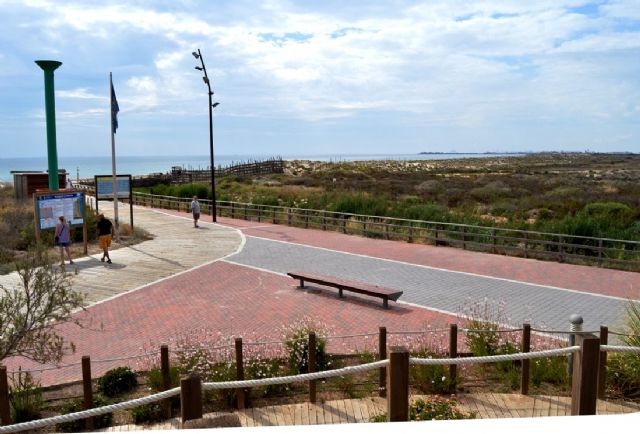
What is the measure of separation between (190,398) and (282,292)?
974cm

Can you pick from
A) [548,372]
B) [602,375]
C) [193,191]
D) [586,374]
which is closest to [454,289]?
[548,372]

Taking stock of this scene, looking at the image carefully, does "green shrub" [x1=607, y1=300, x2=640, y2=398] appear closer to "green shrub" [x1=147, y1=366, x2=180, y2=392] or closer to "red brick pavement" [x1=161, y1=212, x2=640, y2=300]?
"green shrub" [x1=147, y1=366, x2=180, y2=392]

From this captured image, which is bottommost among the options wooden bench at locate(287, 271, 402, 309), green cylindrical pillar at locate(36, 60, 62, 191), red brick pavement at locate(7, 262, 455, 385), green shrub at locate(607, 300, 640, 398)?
red brick pavement at locate(7, 262, 455, 385)

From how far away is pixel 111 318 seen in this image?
11.4m

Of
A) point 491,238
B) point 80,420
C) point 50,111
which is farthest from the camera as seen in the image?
point 50,111

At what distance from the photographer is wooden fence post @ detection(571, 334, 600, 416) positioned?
13.7ft

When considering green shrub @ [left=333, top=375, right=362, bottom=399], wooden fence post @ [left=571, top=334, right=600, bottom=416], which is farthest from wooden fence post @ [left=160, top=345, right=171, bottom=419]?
wooden fence post @ [left=571, top=334, right=600, bottom=416]

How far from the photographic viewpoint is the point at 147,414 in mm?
6355

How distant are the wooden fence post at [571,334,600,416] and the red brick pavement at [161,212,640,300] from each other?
985 cm

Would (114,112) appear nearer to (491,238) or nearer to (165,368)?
(491,238)

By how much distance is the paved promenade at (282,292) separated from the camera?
10.4m

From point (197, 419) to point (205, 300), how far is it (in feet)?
30.2

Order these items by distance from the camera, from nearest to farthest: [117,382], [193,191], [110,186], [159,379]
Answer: [159,379], [117,382], [110,186], [193,191]

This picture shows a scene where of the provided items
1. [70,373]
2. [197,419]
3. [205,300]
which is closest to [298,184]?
[205,300]
